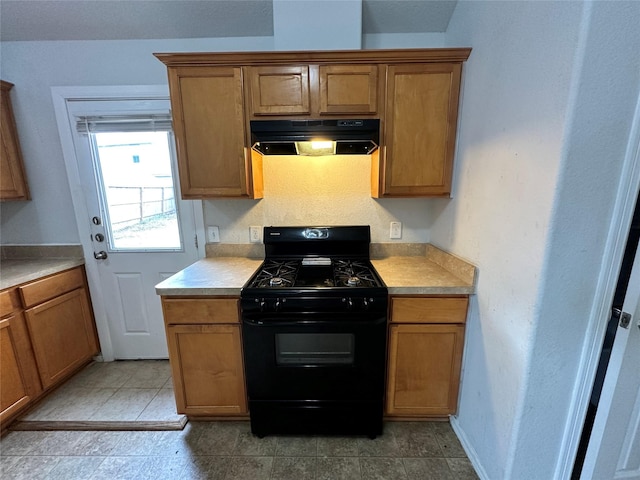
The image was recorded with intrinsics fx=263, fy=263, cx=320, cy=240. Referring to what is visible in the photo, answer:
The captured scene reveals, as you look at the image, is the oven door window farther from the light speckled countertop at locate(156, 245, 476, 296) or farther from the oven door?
the light speckled countertop at locate(156, 245, 476, 296)

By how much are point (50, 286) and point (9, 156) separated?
105cm

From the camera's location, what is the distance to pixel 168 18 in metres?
1.75

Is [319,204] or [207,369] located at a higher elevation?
[319,204]

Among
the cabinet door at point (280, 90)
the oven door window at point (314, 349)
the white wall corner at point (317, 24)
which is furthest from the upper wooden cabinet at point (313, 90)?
the oven door window at point (314, 349)

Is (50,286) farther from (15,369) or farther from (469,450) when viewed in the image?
(469,450)

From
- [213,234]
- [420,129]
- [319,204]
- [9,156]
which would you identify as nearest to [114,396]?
[213,234]

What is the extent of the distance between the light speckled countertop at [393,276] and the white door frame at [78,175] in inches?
17.6

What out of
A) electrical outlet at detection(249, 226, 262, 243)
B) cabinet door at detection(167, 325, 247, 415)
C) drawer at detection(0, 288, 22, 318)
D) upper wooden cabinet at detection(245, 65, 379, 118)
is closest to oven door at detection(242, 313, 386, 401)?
cabinet door at detection(167, 325, 247, 415)

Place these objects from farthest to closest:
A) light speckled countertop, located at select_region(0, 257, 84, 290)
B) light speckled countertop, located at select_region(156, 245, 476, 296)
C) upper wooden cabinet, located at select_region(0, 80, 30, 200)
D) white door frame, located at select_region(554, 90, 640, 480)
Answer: upper wooden cabinet, located at select_region(0, 80, 30, 200), light speckled countertop, located at select_region(0, 257, 84, 290), light speckled countertop, located at select_region(156, 245, 476, 296), white door frame, located at select_region(554, 90, 640, 480)

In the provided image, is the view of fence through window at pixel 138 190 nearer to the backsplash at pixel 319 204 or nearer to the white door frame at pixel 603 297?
the backsplash at pixel 319 204

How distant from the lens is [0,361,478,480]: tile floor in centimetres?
140

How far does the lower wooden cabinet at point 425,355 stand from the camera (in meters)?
1.49

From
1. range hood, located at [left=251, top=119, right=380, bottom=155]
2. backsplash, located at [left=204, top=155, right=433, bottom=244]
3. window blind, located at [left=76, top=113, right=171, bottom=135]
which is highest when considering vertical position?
window blind, located at [left=76, top=113, right=171, bottom=135]

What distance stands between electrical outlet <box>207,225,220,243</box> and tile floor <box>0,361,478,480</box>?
1.24 m
